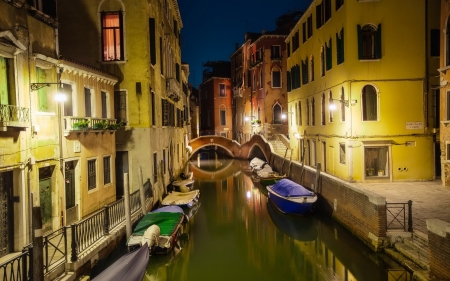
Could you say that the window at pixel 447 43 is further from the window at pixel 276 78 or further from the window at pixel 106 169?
the window at pixel 276 78

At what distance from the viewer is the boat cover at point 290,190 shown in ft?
45.4

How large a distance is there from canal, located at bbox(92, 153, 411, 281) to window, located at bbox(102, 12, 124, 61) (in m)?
6.81

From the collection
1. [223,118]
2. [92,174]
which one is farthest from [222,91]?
[92,174]

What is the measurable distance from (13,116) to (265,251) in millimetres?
7611

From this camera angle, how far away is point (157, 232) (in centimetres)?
959

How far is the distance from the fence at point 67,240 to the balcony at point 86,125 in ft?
7.18

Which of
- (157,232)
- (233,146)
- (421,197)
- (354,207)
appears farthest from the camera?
(233,146)

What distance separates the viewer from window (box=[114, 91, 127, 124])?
13195mm

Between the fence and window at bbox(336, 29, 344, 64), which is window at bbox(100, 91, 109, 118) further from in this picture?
window at bbox(336, 29, 344, 64)

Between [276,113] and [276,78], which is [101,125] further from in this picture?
[276,78]

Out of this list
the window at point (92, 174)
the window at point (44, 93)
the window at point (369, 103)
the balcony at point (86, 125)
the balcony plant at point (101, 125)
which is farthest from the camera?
the window at point (369, 103)

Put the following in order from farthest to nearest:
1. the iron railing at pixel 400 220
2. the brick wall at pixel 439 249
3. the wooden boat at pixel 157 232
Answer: the wooden boat at pixel 157 232 → the iron railing at pixel 400 220 → the brick wall at pixel 439 249

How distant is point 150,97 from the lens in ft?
44.7

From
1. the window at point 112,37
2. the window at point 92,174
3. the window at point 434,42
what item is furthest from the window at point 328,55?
the window at point 92,174
